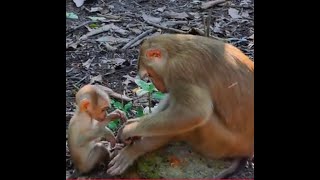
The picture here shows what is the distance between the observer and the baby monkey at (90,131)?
3830 millimetres

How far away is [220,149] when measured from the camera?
387 centimetres

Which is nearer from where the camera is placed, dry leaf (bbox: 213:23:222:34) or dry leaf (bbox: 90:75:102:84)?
dry leaf (bbox: 90:75:102:84)

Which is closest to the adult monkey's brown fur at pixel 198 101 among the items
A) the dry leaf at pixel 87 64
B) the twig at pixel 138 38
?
the dry leaf at pixel 87 64

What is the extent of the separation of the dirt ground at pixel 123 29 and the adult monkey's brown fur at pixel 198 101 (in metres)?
0.77

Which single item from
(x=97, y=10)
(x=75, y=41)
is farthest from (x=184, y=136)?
(x=97, y=10)

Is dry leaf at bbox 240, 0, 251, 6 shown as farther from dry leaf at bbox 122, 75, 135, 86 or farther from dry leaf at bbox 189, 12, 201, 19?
dry leaf at bbox 122, 75, 135, 86

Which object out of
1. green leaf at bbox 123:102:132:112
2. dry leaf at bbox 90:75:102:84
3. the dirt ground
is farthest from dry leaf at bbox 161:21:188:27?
green leaf at bbox 123:102:132:112

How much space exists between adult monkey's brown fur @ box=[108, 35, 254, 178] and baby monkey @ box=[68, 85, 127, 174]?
12 cm

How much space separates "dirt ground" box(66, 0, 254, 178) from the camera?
493 cm

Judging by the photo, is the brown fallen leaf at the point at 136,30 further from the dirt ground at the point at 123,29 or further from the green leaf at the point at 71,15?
the green leaf at the point at 71,15

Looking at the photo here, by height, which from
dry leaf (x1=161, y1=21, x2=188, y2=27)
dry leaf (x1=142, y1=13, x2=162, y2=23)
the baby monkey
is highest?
dry leaf (x1=142, y1=13, x2=162, y2=23)

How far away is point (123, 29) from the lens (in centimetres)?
561

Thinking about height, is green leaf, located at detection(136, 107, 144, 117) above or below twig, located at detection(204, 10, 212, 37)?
below
